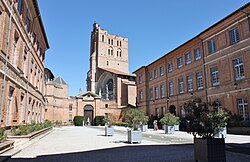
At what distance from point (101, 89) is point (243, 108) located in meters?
48.3

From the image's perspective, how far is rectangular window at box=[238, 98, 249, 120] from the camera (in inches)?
717

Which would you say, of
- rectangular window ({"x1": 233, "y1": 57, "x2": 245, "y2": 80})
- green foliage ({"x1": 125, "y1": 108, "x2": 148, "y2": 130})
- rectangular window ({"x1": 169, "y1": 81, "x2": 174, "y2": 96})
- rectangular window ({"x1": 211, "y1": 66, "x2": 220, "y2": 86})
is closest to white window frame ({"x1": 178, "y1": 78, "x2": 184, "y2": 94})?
rectangular window ({"x1": 169, "y1": 81, "x2": 174, "y2": 96})

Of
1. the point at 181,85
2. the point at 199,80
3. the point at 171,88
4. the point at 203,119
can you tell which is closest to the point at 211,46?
the point at 199,80

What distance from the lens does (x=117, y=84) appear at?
53312 millimetres

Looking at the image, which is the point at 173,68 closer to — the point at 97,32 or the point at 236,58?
the point at 236,58

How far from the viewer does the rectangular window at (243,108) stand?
18219mm

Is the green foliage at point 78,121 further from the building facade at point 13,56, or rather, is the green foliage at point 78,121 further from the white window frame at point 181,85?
the building facade at point 13,56

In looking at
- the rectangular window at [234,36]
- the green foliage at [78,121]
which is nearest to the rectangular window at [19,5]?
the rectangular window at [234,36]

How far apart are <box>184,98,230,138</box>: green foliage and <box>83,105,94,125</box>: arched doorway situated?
4437 cm

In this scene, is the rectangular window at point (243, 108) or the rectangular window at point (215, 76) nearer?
the rectangular window at point (243, 108)

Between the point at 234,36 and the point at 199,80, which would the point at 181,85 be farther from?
the point at 234,36

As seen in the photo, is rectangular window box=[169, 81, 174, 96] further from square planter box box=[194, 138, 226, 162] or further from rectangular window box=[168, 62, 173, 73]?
square planter box box=[194, 138, 226, 162]

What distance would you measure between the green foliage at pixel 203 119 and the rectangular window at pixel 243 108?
13576mm

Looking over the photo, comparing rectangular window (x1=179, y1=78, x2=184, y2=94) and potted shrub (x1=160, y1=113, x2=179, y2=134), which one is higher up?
rectangular window (x1=179, y1=78, x2=184, y2=94)
